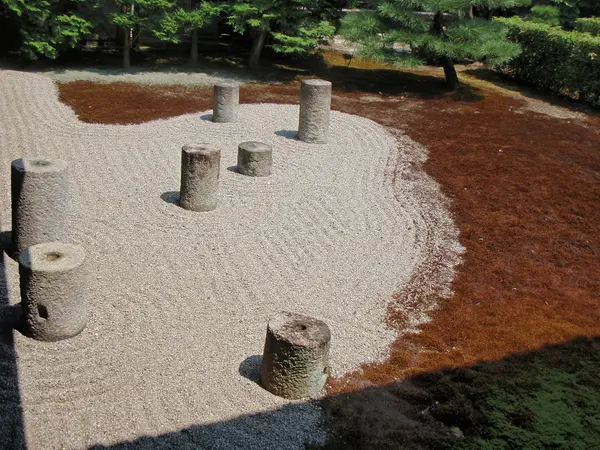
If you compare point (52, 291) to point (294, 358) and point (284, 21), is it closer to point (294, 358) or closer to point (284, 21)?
point (294, 358)

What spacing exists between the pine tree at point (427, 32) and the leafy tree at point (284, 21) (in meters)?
1.00

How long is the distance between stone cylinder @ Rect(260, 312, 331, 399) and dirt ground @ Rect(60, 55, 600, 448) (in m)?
0.30

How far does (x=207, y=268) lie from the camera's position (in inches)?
317

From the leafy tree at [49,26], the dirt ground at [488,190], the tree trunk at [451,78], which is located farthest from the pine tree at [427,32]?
the leafy tree at [49,26]

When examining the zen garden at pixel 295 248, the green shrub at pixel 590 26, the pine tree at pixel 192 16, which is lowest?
the zen garden at pixel 295 248

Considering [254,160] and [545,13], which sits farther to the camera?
[545,13]

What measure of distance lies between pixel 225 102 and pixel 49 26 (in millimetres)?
6354

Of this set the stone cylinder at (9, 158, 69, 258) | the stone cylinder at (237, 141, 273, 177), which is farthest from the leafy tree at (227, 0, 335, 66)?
the stone cylinder at (9, 158, 69, 258)

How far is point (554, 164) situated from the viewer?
515 inches

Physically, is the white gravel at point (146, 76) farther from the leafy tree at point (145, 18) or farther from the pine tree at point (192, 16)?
the pine tree at point (192, 16)

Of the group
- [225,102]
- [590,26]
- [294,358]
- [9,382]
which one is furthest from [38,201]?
[590,26]

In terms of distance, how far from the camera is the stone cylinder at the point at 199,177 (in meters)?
9.50

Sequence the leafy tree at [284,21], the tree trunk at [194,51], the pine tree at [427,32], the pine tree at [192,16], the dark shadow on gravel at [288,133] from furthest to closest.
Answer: the tree trunk at [194,51] → the leafy tree at [284,21] → the pine tree at [192,16] → the pine tree at [427,32] → the dark shadow on gravel at [288,133]

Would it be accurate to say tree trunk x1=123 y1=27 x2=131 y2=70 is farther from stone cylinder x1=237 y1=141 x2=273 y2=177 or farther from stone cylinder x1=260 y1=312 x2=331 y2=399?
stone cylinder x1=260 y1=312 x2=331 y2=399
